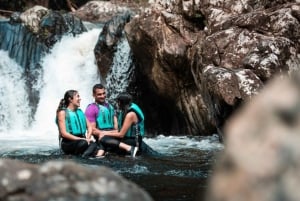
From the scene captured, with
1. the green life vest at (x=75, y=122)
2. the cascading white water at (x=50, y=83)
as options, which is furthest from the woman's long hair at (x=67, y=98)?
the cascading white water at (x=50, y=83)

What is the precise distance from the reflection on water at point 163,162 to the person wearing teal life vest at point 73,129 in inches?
7.7

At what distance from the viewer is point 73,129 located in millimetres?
9625

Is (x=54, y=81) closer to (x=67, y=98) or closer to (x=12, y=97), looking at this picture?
(x=12, y=97)

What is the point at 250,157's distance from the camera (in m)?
1.74

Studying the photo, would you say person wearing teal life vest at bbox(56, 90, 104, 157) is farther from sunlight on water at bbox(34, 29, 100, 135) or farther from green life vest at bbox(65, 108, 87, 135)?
sunlight on water at bbox(34, 29, 100, 135)

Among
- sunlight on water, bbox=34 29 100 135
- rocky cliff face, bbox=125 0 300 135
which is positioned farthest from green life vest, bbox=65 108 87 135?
sunlight on water, bbox=34 29 100 135

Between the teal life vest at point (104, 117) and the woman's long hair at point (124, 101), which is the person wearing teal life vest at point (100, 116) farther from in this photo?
the woman's long hair at point (124, 101)

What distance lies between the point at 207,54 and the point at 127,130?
383 cm

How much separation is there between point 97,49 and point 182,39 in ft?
11.9

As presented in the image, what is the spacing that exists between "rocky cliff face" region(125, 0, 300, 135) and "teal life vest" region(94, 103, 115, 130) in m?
2.34

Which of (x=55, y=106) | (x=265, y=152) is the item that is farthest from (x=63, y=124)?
(x=55, y=106)

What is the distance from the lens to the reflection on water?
22.0 ft

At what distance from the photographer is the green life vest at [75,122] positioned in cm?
950

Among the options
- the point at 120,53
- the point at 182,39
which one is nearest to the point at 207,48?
the point at 182,39
